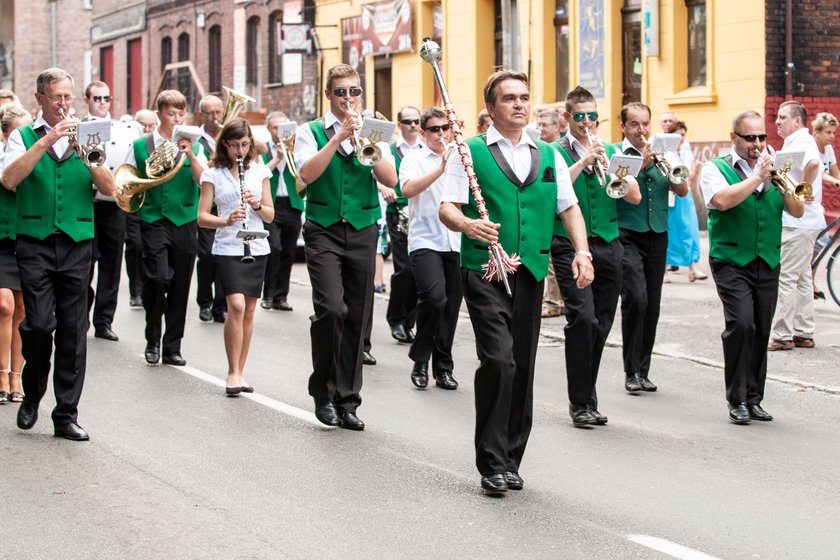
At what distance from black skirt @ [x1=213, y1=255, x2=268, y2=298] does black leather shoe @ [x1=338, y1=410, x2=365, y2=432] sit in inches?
67.8

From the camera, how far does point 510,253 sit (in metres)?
7.58

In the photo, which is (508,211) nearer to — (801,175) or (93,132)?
(93,132)

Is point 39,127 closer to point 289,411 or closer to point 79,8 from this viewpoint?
point 289,411

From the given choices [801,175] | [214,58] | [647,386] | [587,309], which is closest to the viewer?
[587,309]

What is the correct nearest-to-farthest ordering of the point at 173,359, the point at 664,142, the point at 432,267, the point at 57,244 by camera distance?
the point at 57,244 < the point at 664,142 < the point at 432,267 < the point at 173,359

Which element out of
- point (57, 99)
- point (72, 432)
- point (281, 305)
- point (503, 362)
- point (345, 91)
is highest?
point (345, 91)

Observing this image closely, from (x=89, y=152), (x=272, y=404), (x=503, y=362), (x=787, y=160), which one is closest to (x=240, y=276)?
(x=272, y=404)

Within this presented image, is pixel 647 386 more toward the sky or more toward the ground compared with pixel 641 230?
more toward the ground

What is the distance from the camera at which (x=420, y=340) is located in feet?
36.7

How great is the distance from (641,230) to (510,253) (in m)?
3.30

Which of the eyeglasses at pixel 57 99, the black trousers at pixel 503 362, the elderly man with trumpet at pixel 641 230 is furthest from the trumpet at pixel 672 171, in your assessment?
the eyeglasses at pixel 57 99

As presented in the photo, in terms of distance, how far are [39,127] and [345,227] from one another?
6.19ft

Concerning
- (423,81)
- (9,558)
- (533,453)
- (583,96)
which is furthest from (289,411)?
(423,81)

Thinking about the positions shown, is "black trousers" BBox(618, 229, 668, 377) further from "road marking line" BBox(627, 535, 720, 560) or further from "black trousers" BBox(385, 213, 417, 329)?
"road marking line" BBox(627, 535, 720, 560)
